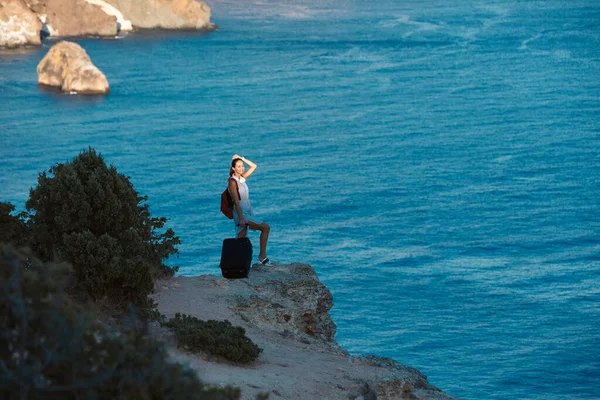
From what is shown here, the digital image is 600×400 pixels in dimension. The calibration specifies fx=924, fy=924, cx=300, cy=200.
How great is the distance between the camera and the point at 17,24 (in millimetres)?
107875

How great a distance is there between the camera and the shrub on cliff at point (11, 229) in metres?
16.9

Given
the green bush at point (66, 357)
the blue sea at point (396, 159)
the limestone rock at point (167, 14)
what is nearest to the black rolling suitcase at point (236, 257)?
the green bush at point (66, 357)

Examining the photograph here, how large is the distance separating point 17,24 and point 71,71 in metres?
21.7

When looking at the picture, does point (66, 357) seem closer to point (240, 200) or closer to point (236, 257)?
point (236, 257)

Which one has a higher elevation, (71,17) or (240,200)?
(71,17)

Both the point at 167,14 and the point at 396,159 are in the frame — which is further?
the point at 167,14

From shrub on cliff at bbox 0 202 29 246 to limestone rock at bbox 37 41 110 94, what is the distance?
73449mm

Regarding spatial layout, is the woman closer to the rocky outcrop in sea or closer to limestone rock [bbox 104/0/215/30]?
Answer: the rocky outcrop in sea

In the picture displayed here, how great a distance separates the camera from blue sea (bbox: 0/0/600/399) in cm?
4000

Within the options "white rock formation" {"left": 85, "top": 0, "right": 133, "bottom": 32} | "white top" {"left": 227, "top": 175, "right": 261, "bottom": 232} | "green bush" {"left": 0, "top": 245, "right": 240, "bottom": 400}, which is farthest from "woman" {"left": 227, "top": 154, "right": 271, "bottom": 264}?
"white rock formation" {"left": 85, "top": 0, "right": 133, "bottom": 32}

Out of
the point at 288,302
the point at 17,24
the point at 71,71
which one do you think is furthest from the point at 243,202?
the point at 17,24

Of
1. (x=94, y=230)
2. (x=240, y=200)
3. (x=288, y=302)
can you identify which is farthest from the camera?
(x=288, y=302)

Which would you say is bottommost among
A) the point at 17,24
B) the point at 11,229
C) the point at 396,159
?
the point at 11,229

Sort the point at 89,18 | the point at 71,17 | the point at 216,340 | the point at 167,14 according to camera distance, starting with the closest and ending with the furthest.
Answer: the point at 216,340 → the point at 71,17 → the point at 89,18 → the point at 167,14
